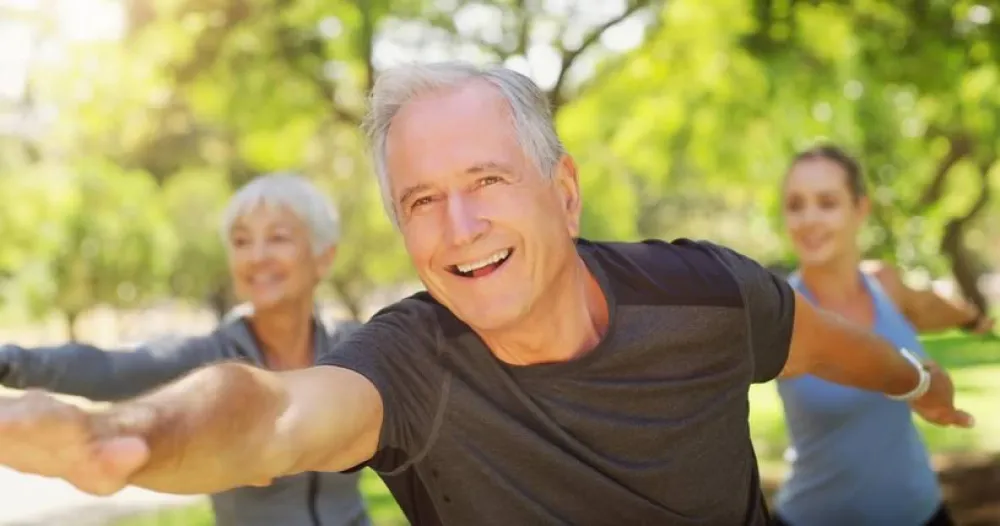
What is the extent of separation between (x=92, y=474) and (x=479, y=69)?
112 cm

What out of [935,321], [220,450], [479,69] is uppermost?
[479,69]

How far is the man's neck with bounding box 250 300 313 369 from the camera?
3.50m

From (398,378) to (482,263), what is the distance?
27 centimetres

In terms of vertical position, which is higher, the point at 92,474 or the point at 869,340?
the point at 92,474

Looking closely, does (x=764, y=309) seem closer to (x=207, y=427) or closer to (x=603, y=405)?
(x=603, y=405)

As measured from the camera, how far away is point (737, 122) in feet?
39.2

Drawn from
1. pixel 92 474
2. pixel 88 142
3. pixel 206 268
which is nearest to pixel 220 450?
pixel 92 474

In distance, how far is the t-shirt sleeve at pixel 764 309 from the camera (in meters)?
2.18

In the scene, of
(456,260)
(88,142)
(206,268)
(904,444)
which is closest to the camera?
(456,260)

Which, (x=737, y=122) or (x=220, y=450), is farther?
(x=737, y=122)

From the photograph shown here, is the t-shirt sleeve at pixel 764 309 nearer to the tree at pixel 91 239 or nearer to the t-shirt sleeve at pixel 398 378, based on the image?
the t-shirt sleeve at pixel 398 378

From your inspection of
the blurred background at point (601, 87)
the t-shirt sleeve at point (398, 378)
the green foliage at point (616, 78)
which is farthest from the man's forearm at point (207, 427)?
the green foliage at point (616, 78)

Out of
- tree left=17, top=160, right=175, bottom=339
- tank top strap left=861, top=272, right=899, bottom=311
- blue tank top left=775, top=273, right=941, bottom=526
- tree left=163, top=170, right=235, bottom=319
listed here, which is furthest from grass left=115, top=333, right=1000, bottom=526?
tree left=163, top=170, right=235, bottom=319

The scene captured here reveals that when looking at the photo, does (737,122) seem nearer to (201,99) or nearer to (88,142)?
(201,99)
